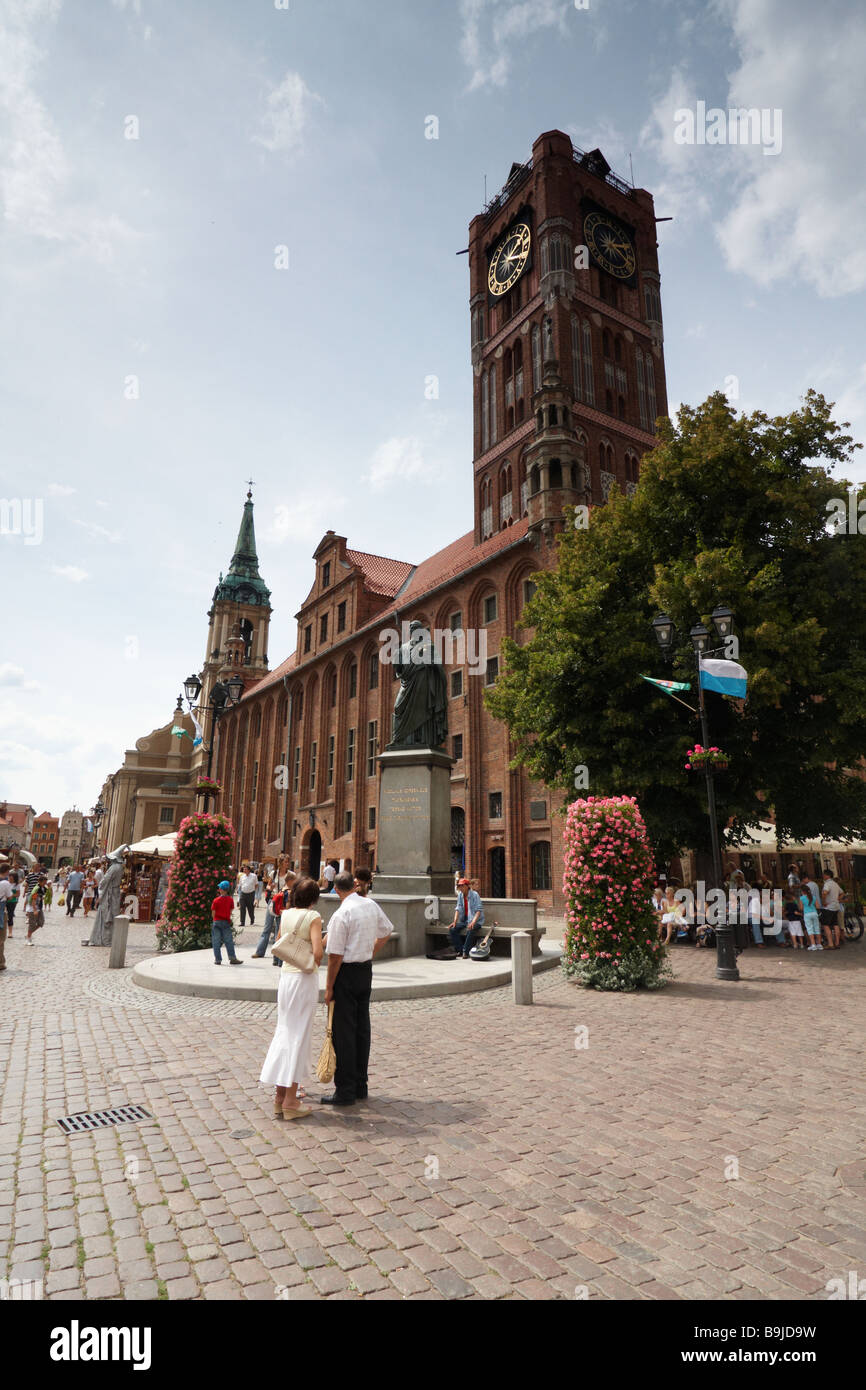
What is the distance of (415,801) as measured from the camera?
1407cm

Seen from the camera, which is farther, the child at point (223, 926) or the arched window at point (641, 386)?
the arched window at point (641, 386)

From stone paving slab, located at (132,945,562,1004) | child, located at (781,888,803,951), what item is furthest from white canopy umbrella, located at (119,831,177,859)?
child, located at (781,888,803,951)

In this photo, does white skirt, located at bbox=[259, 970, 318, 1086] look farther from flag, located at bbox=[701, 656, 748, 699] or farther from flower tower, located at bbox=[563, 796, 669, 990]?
flag, located at bbox=[701, 656, 748, 699]

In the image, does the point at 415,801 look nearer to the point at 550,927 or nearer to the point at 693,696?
the point at 693,696

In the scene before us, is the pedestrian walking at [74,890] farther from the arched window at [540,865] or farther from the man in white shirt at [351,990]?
the man in white shirt at [351,990]

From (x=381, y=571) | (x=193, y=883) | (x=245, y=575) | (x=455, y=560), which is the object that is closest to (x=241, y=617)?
(x=245, y=575)

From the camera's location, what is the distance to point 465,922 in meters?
13.1

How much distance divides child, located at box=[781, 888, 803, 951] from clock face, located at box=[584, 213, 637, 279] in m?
36.1

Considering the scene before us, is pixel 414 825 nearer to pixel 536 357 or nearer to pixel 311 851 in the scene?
pixel 311 851

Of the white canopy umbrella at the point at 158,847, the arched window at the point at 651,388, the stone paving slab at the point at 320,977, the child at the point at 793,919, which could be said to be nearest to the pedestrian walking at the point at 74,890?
the white canopy umbrella at the point at 158,847

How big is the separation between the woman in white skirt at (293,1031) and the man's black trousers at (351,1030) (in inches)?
10.8

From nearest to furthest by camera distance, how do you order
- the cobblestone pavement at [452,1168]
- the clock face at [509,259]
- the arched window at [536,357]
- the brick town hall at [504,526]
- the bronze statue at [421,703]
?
1. the cobblestone pavement at [452,1168]
2. the bronze statue at [421,703]
3. the brick town hall at [504,526]
4. the arched window at [536,357]
5. the clock face at [509,259]

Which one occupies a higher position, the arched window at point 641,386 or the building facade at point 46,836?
the arched window at point 641,386

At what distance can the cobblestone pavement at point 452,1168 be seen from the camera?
3107 mm
